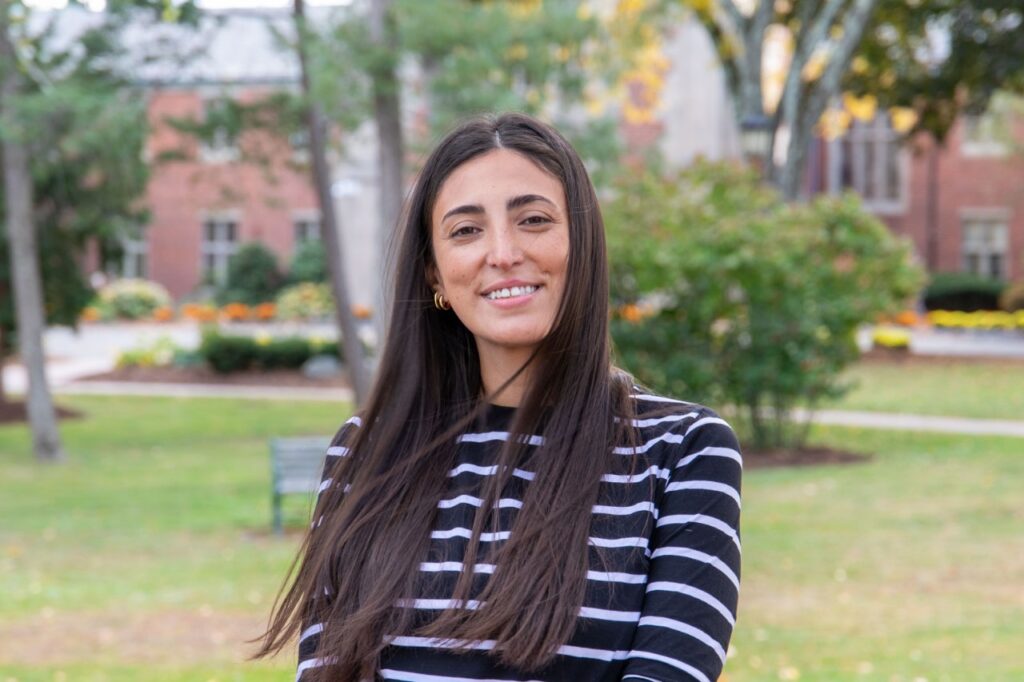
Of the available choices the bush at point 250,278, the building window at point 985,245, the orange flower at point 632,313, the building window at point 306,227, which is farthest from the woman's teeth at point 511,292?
the building window at point 306,227

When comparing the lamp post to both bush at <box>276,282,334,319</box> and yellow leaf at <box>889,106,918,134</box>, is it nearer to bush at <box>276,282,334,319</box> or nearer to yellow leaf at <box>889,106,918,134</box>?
yellow leaf at <box>889,106,918,134</box>

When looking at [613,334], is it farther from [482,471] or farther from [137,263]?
[137,263]

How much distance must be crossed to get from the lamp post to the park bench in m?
8.81

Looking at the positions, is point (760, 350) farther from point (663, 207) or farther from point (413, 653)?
point (413, 653)

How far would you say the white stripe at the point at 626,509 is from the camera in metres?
2.36

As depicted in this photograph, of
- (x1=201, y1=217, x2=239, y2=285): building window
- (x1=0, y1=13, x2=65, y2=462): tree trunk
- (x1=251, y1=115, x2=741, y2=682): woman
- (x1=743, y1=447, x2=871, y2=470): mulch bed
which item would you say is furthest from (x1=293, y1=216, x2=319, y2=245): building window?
(x1=251, y1=115, x2=741, y2=682): woman

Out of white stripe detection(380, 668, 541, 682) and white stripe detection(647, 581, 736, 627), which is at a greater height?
white stripe detection(647, 581, 736, 627)

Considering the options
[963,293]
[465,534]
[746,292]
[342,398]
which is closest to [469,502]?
[465,534]

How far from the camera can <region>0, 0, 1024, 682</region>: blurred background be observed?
878 centimetres

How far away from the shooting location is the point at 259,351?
94.5 ft

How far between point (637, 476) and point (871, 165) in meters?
44.1

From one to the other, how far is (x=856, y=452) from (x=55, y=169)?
34.8 feet

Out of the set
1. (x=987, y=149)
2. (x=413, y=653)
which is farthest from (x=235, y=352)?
(x=413, y=653)

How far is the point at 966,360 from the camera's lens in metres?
28.5
